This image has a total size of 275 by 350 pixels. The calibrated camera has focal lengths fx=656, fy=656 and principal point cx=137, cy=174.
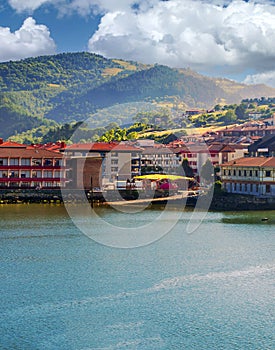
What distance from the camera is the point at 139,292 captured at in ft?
37.8

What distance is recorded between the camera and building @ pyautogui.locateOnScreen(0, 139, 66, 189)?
30.4 meters

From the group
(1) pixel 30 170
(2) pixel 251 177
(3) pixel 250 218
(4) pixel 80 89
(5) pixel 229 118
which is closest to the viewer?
(3) pixel 250 218

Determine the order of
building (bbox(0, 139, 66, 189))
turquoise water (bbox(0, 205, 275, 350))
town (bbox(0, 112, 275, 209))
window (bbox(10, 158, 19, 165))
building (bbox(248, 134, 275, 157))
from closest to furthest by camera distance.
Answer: turquoise water (bbox(0, 205, 275, 350)) < town (bbox(0, 112, 275, 209)) < building (bbox(0, 139, 66, 189)) < window (bbox(10, 158, 19, 165)) < building (bbox(248, 134, 275, 157))

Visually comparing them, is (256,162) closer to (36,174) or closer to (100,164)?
(100,164)

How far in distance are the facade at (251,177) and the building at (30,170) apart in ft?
25.4

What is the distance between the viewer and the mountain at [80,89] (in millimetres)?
111400

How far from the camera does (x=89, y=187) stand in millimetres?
A: 30188

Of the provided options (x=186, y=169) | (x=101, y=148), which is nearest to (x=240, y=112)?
(x=186, y=169)

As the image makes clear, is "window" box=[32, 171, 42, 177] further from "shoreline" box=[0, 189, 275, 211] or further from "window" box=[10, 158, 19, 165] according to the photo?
"shoreline" box=[0, 189, 275, 211]

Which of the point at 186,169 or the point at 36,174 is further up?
the point at 186,169

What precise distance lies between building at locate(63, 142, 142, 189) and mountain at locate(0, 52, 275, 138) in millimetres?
61134

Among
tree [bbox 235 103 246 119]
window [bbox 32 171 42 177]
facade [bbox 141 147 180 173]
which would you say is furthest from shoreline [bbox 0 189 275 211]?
tree [bbox 235 103 246 119]

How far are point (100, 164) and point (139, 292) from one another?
2017 centimetres

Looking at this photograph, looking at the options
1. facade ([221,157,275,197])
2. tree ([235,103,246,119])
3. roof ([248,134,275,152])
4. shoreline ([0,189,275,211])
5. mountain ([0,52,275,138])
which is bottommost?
shoreline ([0,189,275,211])
